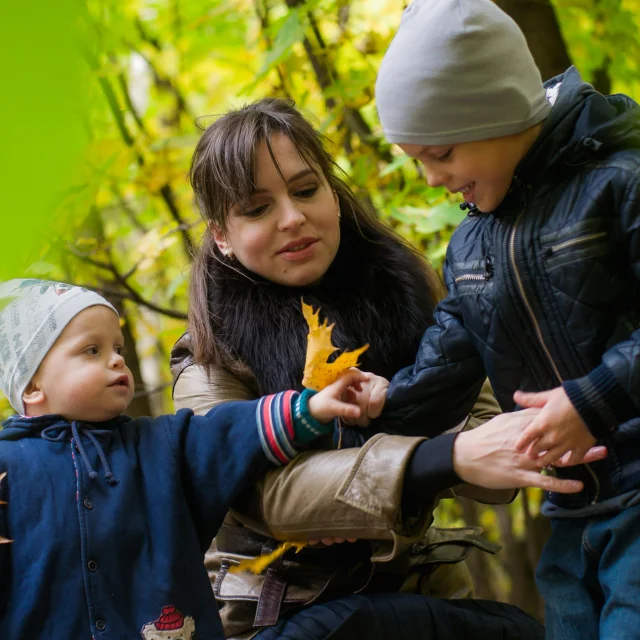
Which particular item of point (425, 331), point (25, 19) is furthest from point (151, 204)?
point (25, 19)

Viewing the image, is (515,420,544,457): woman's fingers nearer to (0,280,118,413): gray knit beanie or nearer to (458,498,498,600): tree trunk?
(0,280,118,413): gray knit beanie

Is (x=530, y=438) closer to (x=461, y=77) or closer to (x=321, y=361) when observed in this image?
(x=321, y=361)

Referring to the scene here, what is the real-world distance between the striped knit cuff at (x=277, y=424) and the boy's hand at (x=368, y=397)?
16 cm

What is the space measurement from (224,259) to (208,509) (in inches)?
26.7

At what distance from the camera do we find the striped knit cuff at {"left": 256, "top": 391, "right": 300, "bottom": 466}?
1779 millimetres

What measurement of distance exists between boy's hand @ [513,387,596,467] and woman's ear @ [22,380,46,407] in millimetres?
1026

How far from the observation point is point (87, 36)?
287 centimetres

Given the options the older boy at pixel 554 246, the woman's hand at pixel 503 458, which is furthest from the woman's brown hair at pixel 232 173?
the woman's hand at pixel 503 458

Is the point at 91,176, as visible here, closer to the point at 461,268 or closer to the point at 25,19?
the point at 461,268

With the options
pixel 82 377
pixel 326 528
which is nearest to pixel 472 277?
pixel 326 528

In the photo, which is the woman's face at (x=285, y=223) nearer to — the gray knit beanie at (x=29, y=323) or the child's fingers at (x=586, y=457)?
the gray knit beanie at (x=29, y=323)

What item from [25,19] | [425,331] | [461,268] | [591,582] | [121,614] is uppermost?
[25,19]

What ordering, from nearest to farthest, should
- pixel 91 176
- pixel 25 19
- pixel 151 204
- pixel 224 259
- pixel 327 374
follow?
pixel 25 19
pixel 327 374
pixel 224 259
pixel 91 176
pixel 151 204

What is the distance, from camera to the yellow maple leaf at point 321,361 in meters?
1.79
